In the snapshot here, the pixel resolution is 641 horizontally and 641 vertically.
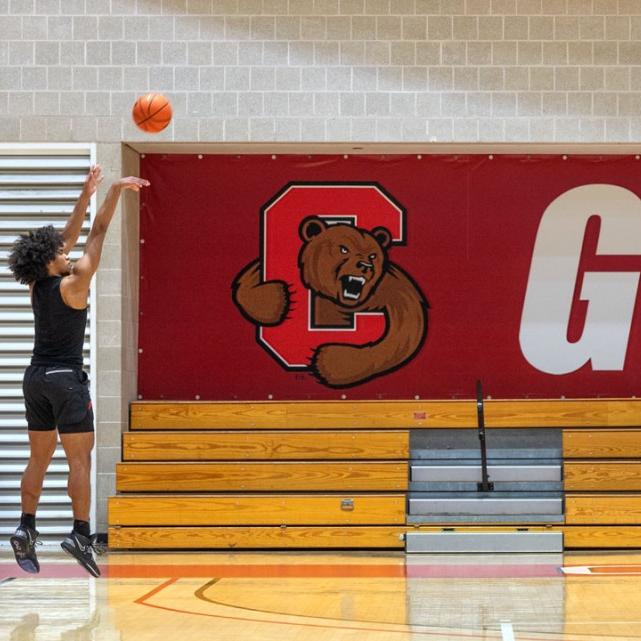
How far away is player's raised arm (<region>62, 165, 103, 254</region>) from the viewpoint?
24.5 feet

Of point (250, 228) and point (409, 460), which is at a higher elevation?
point (250, 228)

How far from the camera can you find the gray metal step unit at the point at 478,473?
1083 centimetres

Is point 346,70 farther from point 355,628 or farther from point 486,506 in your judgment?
point 355,628

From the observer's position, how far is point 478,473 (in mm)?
10891

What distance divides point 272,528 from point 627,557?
2889mm

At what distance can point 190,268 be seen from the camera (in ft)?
38.7

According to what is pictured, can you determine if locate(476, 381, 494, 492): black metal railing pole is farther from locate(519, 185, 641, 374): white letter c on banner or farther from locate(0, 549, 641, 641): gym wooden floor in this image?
locate(519, 185, 641, 374): white letter c on banner

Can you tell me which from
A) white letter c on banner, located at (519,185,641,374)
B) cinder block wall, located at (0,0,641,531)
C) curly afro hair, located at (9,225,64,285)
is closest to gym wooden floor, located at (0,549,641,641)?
curly afro hair, located at (9,225,64,285)

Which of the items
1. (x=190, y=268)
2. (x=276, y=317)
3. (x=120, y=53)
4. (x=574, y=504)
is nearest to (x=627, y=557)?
(x=574, y=504)

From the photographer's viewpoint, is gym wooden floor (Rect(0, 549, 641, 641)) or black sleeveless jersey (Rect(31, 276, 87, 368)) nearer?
gym wooden floor (Rect(0, 549, 641, 641))

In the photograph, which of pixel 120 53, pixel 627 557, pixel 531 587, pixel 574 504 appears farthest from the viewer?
pixel 120 53

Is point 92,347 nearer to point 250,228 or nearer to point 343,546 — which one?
point 250,228

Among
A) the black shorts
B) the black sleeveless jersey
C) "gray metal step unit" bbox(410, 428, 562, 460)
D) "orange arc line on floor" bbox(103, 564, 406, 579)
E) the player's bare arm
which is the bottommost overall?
"orange arc line on floor" bbox(103, 564, 406, 579)

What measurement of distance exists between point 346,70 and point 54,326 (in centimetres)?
473
